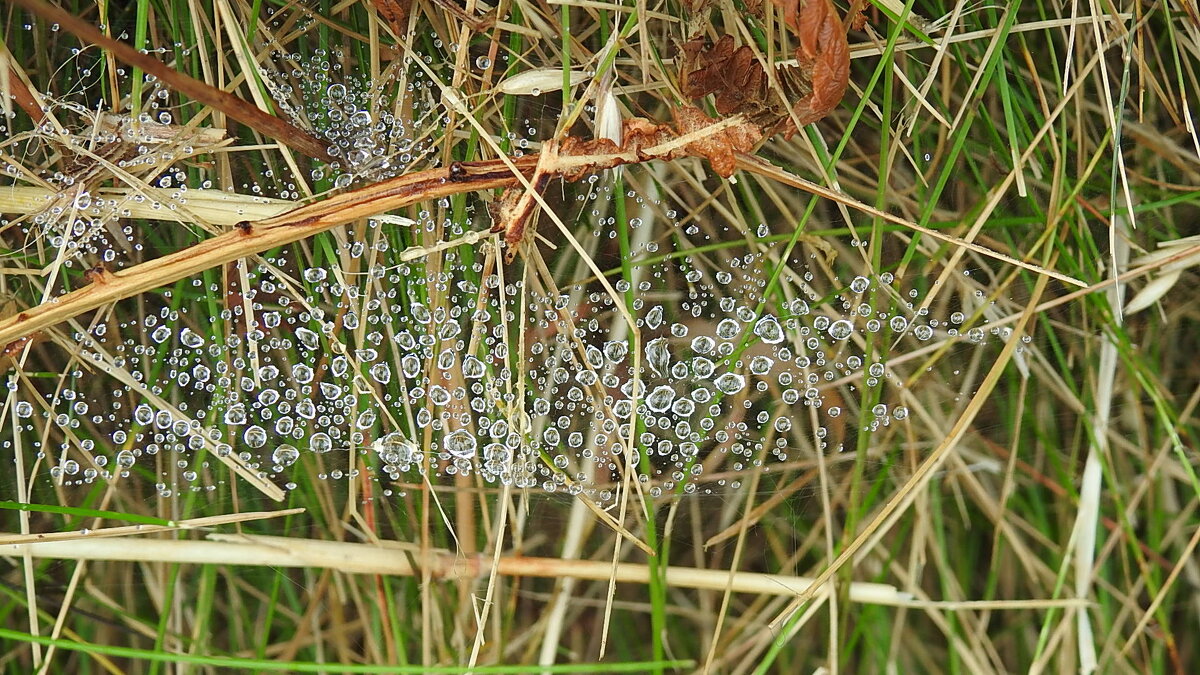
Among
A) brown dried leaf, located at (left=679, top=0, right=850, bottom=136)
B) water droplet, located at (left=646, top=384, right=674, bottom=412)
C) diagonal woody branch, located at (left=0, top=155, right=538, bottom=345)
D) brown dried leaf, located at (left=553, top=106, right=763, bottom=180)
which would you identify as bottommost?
water droplet, located at (left=646, top=384, right=674, bottom=412)

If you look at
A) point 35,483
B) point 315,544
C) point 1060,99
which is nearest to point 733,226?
point 1060,99

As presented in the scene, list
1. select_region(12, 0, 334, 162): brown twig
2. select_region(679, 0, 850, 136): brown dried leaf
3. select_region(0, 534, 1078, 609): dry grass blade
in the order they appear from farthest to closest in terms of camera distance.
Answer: select_region(0, 534, 1078, 609): dry grass blade
select_region(679, 0, 850, 136): brown dried leaf
select_region(12, 0, 334, 162): brown twig

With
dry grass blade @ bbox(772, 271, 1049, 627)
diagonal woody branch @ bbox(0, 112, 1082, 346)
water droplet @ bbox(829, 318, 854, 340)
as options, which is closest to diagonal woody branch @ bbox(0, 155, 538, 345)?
diagonal woody branch @ bbox(0, 112, 1082, 346)

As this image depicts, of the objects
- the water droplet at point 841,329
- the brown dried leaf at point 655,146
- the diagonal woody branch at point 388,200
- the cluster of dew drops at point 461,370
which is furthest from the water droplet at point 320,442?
the water droplet at point 841,329

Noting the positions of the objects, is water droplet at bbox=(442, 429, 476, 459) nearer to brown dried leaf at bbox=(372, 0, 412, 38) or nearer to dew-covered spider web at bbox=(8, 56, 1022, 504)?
dew-covered spider web at bbox=(8, 56, 1022, 504)

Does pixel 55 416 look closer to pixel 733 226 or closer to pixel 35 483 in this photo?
pixel 35 483

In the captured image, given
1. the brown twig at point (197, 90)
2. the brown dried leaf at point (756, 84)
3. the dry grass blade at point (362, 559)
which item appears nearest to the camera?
the brown twig at point (197, 90)

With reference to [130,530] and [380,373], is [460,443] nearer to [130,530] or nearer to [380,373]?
[380,373]

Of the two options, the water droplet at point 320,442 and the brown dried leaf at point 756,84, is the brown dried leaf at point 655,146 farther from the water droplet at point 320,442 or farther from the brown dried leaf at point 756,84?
the water droplet at point 320,442
